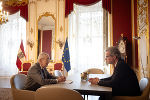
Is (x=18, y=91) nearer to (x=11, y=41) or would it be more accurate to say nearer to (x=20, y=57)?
(x=20, y=57)

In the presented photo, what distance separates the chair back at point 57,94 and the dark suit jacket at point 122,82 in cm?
74

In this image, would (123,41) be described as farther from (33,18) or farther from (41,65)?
(33,18)

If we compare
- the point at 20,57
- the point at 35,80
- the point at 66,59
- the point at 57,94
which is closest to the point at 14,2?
the point at 20,57

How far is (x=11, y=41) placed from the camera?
22.5ft

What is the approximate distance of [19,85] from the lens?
80.0 inches

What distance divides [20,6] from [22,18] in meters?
0.53

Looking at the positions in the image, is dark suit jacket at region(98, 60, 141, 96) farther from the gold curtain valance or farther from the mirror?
the gold curtain valance

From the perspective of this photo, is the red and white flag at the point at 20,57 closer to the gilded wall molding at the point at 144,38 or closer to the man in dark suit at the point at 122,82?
the gilded wall molding at the point at 144,38

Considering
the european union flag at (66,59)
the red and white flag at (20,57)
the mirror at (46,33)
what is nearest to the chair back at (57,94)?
the european union flag at (66,59)

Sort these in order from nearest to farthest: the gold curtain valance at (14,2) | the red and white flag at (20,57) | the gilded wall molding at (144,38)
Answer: the gilded wall molding at (144,38), the gold curtain valance at (14,2), the red and white flag at (20,57)

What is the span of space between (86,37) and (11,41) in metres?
3.55

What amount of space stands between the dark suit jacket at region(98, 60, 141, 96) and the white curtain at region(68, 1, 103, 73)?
3.93 m

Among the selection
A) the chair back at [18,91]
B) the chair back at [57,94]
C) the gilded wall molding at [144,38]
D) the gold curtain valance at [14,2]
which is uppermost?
the gold curtain valance at [14,2]

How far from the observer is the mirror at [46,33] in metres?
6.33
